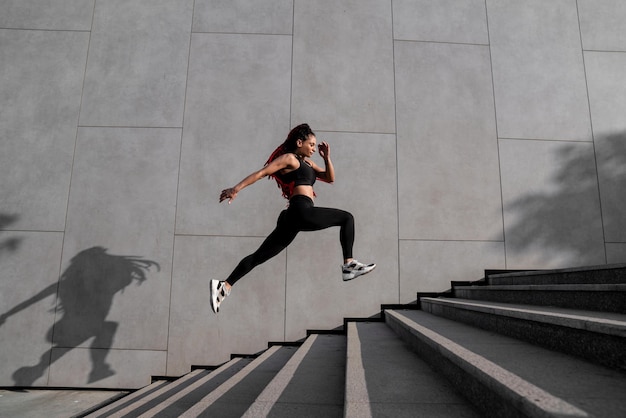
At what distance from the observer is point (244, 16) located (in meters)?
5.24

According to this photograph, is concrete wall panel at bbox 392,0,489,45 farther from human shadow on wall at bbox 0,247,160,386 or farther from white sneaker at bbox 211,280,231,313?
human shadow on wall at bbox 0,247,160,386

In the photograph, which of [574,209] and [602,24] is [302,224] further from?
[602,24]

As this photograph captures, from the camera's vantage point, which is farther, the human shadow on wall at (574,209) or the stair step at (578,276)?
the human shadow on wall at (574,209)

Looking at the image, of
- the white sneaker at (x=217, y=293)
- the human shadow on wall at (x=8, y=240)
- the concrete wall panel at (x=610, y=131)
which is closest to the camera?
the white sneaker at (x=217, y=293)

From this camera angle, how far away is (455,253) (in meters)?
4.76

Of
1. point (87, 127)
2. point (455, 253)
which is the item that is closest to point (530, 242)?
A: point (455, 253)

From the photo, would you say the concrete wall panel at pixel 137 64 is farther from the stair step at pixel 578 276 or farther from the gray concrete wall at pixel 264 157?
the stair step at pixel 578 276

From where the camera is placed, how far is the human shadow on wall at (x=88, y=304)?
4.45m

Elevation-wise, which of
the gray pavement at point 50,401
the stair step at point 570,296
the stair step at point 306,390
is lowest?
the gray pavement at point 50,401

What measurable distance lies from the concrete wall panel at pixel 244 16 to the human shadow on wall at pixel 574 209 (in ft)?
12.5

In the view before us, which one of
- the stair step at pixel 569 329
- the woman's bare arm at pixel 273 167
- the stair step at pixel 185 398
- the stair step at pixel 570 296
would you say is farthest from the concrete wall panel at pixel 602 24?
the stair step at pixel 185 398

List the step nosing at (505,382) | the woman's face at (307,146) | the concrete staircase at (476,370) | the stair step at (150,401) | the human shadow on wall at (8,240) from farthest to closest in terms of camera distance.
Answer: the human shadow on wall at (8,240), the woman's face at (307,146), the stair step at (150,401), the concrete staircase at (476,370), the step nosing at (505,382)

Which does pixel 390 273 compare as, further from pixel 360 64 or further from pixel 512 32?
pixel 512 32

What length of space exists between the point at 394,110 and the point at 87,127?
12.7 ft
